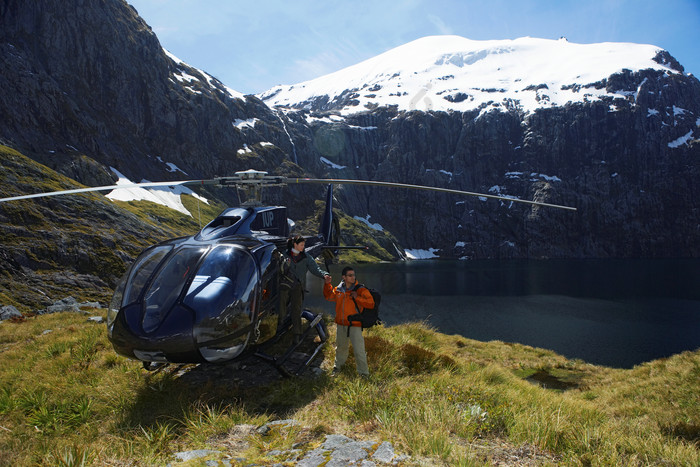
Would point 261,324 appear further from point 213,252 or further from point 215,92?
point 215,92

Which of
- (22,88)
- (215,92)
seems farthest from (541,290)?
(215,92)

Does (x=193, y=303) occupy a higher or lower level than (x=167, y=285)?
lower

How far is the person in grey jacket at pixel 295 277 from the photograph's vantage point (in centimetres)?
830

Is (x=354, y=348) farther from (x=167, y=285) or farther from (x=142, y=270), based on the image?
(x=142, y=270)

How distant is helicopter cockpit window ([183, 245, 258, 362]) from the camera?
6.14 m

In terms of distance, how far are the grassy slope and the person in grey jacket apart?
1343mm

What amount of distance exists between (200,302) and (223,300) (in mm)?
368

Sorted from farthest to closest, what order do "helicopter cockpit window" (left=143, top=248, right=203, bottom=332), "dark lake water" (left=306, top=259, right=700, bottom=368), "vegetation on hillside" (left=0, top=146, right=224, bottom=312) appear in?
"dark lake water" (left=306, top=259, right=700, bottom=368) < "vegetation on hillside" (left=0, top=146, right=224, bottom=312) < "helicopter cockpit window" (left=143, top=248, right=203, bottom=332)

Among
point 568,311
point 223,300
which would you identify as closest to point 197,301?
point 223,300

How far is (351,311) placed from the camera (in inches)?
296

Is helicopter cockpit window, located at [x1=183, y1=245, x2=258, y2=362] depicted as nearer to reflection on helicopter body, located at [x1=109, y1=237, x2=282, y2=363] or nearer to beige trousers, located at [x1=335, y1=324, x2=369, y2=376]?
reflection on helicopter body, located at [x1=109, y1=237, x2=282, y2=363]

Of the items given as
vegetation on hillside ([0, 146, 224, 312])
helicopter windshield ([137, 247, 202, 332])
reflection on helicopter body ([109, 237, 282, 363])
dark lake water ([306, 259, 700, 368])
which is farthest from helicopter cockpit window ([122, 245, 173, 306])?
vegetation on hillside ([0, 146, 224, 312])

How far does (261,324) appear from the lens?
723 cm

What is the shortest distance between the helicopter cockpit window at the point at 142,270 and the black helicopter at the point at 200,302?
2 centimetres
